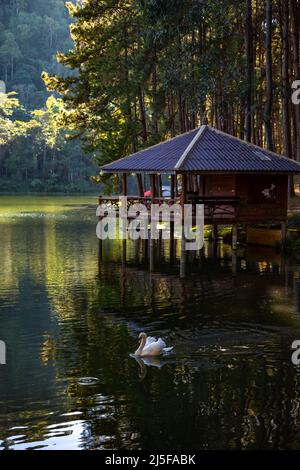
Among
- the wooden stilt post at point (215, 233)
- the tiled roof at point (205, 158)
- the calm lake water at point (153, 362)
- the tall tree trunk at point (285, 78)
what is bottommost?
the calm lake water at point (153, 362)

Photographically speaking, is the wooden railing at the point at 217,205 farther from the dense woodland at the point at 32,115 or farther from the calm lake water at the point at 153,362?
the dense woodland at the point at 32,115

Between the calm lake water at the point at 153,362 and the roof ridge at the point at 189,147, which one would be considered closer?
the calm lake water at the point at 153,362

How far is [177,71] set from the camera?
3894 cm

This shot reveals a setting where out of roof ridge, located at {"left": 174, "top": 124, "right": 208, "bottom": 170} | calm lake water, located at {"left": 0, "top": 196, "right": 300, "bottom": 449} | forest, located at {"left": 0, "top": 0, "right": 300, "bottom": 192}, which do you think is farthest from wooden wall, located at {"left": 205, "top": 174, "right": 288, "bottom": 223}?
forest, located at {"left": 0, "top": 0, "right": 300, "bottom": 192}

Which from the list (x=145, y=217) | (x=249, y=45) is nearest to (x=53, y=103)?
(x=249, y=45)

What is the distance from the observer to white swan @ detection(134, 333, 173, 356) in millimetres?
14617

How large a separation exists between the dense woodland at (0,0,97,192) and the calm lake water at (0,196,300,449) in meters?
68.7

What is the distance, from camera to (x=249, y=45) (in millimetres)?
35906

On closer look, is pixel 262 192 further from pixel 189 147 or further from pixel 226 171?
pixel 189 147

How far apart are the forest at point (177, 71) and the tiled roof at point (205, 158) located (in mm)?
4168

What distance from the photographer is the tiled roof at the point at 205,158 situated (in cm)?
2770

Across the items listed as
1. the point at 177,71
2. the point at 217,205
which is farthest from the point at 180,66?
the point at 217,205

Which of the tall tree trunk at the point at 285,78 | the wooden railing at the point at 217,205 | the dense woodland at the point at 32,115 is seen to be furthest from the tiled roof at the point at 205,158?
the dense woodland at the point at 32,115

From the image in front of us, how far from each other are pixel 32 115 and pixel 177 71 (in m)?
80.8
